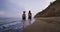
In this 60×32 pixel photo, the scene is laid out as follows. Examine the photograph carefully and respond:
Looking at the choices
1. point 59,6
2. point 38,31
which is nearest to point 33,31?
point 38,31

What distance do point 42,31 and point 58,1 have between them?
31.8 metres

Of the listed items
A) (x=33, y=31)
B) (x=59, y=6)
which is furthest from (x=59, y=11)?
(x=33, y=31)

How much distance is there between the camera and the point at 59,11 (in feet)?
127

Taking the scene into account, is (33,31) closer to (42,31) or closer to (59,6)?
(42,31)

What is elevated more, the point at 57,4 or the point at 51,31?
the point at 57,4

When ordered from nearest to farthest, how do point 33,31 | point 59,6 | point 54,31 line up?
1. point 54,31
2. point 33,31
3. point 59,6

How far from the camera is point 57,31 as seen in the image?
1376 cm

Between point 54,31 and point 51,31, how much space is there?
0.95ft

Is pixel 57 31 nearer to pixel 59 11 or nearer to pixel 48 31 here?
pixel 48 31

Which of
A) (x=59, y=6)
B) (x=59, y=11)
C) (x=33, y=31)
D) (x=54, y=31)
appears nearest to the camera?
(x=54, y=31)

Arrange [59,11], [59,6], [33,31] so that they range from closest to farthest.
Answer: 1. [33,31]
2. [59,11]
3. [59,6]

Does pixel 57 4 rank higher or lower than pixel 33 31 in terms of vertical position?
higher

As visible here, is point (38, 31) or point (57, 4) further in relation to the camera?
point (57, 4)

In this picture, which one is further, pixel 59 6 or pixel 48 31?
pixel 59 6
